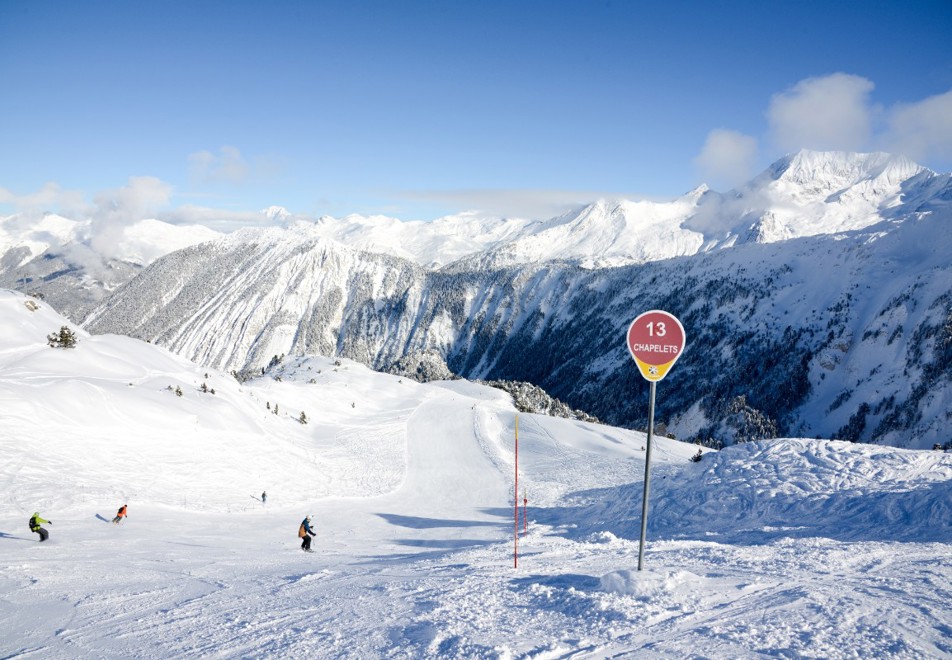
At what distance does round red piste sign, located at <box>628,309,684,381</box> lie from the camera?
870 centimetres

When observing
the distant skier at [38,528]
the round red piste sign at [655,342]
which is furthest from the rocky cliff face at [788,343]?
the distant skier at [38,528]

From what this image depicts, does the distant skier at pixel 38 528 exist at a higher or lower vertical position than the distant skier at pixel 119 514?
higher

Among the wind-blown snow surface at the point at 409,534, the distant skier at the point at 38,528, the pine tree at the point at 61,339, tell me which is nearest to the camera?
the wind-blown snow surface at the point at 409,534

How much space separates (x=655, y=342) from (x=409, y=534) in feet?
52.0

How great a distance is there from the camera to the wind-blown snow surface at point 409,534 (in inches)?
291

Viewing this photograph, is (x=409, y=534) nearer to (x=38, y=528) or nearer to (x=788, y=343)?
(x=38, y=528)

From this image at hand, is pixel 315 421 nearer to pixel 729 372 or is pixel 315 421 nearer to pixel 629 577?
pixel 629 577

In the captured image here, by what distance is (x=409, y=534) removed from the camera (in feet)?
70.7

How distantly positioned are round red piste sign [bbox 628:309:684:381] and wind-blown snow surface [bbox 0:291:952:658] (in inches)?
126

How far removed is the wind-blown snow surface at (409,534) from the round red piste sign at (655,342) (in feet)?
10.5

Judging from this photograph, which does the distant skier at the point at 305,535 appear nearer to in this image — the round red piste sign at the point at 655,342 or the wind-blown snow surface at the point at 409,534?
the wind-blown snow surface at the point at 409,534

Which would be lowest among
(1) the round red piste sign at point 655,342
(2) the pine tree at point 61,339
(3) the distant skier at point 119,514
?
(3) the distant skier at point 119,514

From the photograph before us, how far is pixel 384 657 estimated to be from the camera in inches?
263

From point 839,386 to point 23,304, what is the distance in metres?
102
